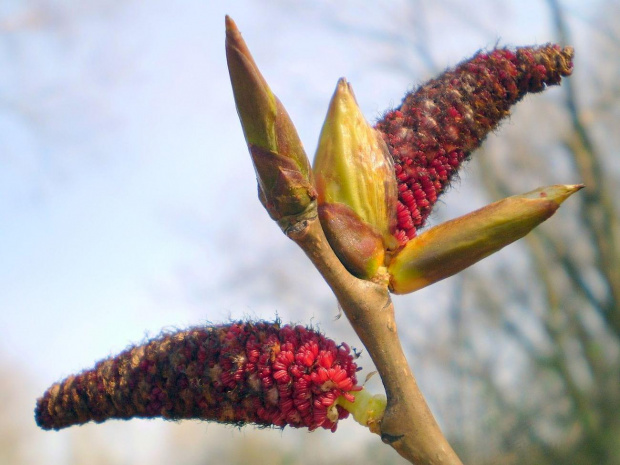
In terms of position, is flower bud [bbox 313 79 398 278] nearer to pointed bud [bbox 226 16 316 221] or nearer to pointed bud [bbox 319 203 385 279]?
pointed bud [bbox 319 203 385 279]

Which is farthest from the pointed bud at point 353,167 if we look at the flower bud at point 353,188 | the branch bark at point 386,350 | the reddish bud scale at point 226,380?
the reddish bud scale at point 226,380

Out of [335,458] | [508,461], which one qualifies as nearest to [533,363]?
[508,461]

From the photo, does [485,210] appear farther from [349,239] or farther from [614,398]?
[614,398]

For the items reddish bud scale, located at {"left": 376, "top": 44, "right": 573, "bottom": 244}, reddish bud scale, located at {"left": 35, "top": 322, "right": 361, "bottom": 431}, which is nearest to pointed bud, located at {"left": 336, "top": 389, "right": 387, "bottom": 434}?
reddish bud scale, located at {"left": 35, "top": 322, "right": 361, "bottom": 431}

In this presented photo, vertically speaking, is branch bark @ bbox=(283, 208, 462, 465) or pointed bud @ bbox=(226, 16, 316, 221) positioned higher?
pointed bud @ bbox=(226, 16, 316, 221)

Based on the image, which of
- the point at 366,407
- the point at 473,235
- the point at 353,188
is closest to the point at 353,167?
the point at 353,188

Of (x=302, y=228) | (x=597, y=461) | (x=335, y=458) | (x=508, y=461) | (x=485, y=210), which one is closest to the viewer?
(x=302, y=228)

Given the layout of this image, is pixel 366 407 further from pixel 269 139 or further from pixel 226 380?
pixel 269 139
